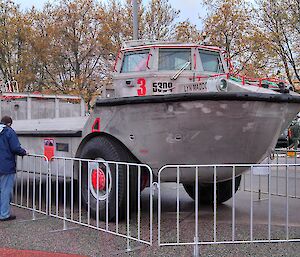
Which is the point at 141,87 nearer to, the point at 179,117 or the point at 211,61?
the point at 211,61

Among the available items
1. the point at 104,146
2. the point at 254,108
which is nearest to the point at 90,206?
the point at 104,146

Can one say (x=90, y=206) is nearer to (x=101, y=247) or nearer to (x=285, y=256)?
(x=101, y=247)

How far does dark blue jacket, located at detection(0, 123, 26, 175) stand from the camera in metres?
6.59

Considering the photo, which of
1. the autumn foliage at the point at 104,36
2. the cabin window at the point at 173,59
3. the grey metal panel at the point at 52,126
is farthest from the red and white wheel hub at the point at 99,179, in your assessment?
the autumn foliage at the point at 104,36

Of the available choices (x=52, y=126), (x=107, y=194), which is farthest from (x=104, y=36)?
(x=107, y=194)

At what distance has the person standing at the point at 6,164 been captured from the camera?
21.6ft

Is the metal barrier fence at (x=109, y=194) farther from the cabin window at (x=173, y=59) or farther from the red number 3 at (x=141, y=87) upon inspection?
the cabin window at (x=173, y=59)

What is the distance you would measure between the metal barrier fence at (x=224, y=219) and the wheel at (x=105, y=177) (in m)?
0.51

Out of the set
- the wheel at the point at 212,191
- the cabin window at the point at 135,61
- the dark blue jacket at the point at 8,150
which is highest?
the cabin window at the point at 135,61

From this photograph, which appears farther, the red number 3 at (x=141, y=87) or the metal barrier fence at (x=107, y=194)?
the red number 3 at (x=141, y=87)

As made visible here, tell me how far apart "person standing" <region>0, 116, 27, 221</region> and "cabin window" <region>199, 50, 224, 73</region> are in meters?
3.11

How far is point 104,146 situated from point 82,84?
750 inches

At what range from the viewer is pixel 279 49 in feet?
84.7

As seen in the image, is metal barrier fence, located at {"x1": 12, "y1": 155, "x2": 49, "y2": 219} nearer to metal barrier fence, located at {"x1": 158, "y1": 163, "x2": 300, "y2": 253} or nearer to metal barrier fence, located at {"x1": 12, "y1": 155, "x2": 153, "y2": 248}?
metal barrier fence, located at {"x1": 12, "y1": 155, "x2": 153, "y2": 248}
